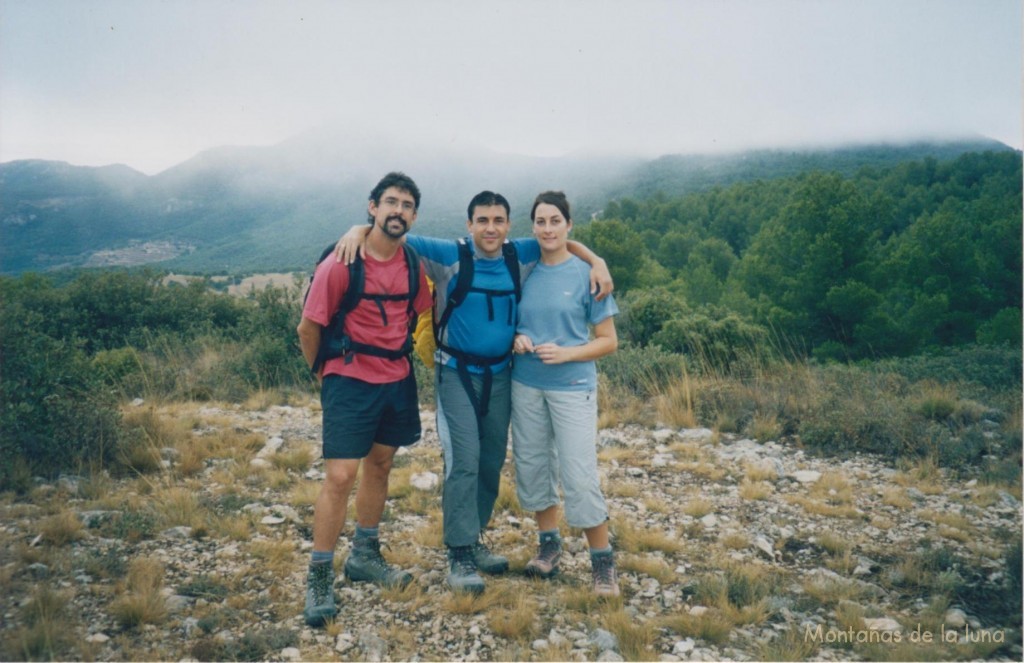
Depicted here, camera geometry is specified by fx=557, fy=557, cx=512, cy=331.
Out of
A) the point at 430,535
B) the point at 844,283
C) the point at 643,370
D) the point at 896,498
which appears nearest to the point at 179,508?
the point at 430,535

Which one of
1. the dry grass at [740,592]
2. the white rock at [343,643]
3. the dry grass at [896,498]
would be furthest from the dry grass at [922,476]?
the white rock at [343,643]

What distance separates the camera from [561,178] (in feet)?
395

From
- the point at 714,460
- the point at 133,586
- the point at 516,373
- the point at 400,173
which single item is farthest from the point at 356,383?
the point at 714,460

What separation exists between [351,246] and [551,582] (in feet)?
7.77

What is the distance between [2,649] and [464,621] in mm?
2146

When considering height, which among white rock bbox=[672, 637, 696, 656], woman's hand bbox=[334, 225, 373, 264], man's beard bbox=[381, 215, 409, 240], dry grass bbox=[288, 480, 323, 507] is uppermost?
man's beard bbox=[381, 215, 409, 240]

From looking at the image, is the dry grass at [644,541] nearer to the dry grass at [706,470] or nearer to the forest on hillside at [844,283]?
the dry grass at [706,470]

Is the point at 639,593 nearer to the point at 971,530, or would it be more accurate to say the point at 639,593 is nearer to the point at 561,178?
the point at 971,530

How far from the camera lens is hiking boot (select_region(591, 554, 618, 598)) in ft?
10.6

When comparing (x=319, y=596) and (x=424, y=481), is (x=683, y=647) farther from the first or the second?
(x=424, y=481)

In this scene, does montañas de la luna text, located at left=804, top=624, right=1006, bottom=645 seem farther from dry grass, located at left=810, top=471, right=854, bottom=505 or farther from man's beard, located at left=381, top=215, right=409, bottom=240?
man's beard, located at left=381, top=215, right=409, bottom=240

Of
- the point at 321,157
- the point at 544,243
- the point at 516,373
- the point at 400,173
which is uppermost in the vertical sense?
the point at 321,157

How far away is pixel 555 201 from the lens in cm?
331

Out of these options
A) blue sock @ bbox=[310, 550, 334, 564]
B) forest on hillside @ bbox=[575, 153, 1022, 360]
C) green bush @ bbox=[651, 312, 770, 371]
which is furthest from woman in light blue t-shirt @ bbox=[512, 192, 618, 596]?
forest on hillside @ bbox=[575, 153, 1022, 360]
